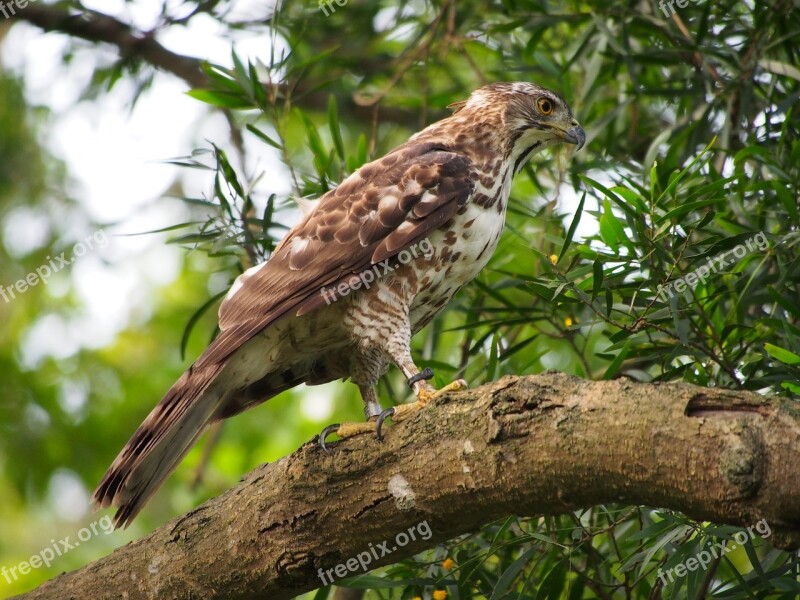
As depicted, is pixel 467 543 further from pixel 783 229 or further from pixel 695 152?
pixel 695 152

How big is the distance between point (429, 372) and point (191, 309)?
14.9 ft

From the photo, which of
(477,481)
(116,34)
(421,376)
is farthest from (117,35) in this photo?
(477,481)

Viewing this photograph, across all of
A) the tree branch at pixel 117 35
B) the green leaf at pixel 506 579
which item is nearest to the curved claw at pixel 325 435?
the green leaf at pixel 506 579

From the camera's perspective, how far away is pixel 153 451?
3.59 metres

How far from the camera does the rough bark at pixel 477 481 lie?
7.07 ft

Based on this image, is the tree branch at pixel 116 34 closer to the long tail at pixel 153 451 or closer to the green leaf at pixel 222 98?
the green leaf at pixel 222 98

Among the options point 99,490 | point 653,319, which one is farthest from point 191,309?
point 653,319

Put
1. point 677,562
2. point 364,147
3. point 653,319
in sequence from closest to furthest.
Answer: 1. point 677,562
2. point 653,319
3. point 364,147

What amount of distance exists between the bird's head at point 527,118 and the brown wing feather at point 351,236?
16.0 inches

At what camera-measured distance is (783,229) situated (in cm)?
374

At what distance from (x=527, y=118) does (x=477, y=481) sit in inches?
90.0

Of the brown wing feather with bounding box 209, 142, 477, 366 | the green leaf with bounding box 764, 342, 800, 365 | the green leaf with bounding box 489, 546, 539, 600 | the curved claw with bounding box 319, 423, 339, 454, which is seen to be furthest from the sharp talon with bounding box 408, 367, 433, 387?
the green leaf with bounding box 764, 342, 800, 365

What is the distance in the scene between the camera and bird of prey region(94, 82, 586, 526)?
3.64m

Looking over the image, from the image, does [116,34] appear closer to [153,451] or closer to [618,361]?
[153,451]
